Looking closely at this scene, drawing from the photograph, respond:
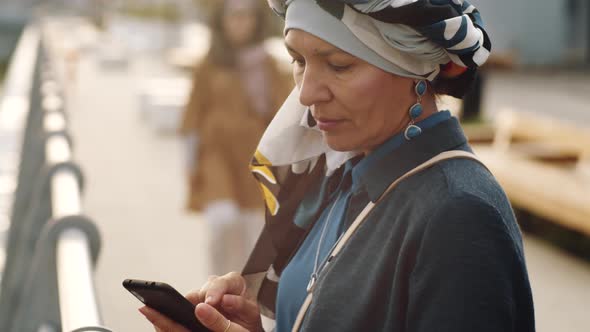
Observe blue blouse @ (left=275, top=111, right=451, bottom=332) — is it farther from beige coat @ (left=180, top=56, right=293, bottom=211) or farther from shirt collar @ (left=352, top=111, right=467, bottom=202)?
beige coat @ (left=180, top=56, right=293, bottom=211)

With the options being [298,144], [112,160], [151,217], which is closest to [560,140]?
[151,217]

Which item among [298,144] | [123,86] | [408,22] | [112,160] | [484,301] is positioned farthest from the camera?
[123,86]

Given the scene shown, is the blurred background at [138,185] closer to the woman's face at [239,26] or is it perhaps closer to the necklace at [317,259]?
the woman's face at [239,26]

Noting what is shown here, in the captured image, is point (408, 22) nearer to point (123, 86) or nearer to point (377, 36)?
point (377, 36)

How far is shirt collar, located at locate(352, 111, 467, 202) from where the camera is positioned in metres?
1.97

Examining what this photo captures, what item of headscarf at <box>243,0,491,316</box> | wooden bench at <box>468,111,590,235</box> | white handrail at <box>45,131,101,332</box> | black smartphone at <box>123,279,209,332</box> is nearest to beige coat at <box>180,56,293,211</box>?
white handrail at <box>45,131,101,332</box>

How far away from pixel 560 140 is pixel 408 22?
8.57 m

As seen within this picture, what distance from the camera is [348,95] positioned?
2.00 metres

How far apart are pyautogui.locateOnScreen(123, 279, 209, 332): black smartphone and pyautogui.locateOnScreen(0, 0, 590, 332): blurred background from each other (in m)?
0.10

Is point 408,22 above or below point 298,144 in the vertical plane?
above

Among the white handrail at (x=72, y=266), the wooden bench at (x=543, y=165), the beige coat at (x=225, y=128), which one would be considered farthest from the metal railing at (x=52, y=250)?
the wooden bench at (x=543, y=165)

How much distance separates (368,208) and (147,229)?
7405 millimetres

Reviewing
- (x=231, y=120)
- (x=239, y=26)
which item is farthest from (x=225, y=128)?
(x=239, y=26)

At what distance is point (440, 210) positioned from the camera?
70.1 inches
